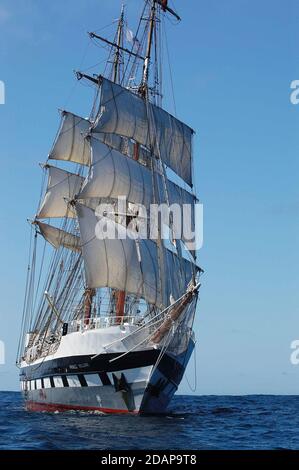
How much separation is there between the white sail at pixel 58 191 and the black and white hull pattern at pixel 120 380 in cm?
2060

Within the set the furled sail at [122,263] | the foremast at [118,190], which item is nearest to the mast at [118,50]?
the foremast at [118,190]

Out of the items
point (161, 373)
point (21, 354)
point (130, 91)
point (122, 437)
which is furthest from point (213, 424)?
point (21, 354)

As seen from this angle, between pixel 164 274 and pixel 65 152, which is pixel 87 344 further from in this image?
pixel 65 152

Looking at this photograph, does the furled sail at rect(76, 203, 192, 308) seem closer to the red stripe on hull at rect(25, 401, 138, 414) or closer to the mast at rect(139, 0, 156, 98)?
the red stripe on hull at rect(25, 401, 138, 414)

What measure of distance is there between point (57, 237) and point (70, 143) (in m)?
8.48

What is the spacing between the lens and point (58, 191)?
194ft

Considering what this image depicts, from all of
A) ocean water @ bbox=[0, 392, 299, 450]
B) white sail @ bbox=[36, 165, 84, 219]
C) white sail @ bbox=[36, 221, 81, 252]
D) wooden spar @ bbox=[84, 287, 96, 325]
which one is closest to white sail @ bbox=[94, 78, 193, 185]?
white sail @ bbox=[36, 165, 84, 219]

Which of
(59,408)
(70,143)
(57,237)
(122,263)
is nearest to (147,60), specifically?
(70,143)

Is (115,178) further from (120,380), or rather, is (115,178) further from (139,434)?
(139,434)

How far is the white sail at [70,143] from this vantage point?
2267 inches

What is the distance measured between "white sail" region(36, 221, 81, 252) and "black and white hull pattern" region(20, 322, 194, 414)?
17842 millimetres

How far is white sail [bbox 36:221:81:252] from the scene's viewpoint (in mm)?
57188

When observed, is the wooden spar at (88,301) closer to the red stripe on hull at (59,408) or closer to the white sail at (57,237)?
the red stripe on hull at (59,408)

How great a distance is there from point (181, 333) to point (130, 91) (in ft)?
68.6
